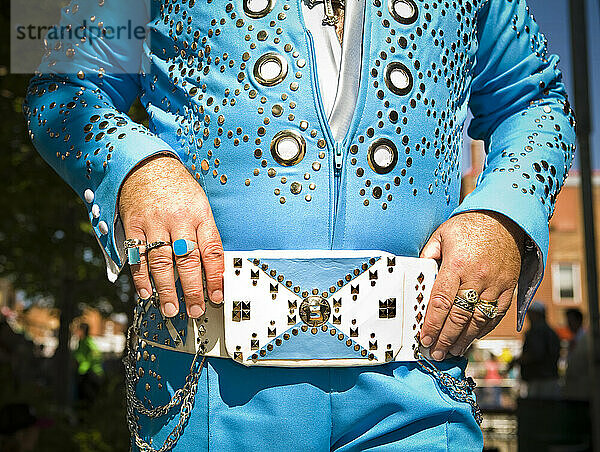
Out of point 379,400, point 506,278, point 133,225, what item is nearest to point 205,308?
point 133,225

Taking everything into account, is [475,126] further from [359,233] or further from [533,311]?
[533,311]

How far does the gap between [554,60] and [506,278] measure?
47 centimetres

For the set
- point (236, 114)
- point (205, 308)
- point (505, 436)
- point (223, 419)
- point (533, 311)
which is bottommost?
point (505, 436)

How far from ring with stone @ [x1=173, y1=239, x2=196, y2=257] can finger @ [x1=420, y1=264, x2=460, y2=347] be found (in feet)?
1.03

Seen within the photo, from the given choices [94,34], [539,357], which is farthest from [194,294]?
[539,357]

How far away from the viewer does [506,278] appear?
0.97 m

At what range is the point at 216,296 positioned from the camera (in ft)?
3.03

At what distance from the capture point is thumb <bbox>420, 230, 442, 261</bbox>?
39.2 inches

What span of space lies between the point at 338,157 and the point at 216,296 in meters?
0.24

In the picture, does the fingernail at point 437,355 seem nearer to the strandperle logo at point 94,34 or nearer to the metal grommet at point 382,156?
the metal grommet at point 382,156

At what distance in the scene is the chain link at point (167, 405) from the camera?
38.1 inches

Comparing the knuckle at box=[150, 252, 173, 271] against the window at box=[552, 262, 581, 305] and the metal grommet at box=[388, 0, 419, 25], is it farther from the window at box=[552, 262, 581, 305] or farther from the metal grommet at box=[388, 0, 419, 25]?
the window at box=[552, 262, 581, 305]

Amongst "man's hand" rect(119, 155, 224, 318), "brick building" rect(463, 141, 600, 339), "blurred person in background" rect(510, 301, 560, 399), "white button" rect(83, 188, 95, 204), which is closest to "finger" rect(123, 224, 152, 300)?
"man's hand" rect(119, 155, 224, 318)

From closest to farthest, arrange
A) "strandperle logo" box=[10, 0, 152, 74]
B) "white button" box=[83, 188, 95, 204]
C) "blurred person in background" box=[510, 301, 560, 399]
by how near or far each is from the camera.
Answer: "white button" box=[83, 188, 95, 204] → "strandperle logo" box=[10, 0, 152, 74] → "blurred person in background" box=[510, 301, 560, 399]
